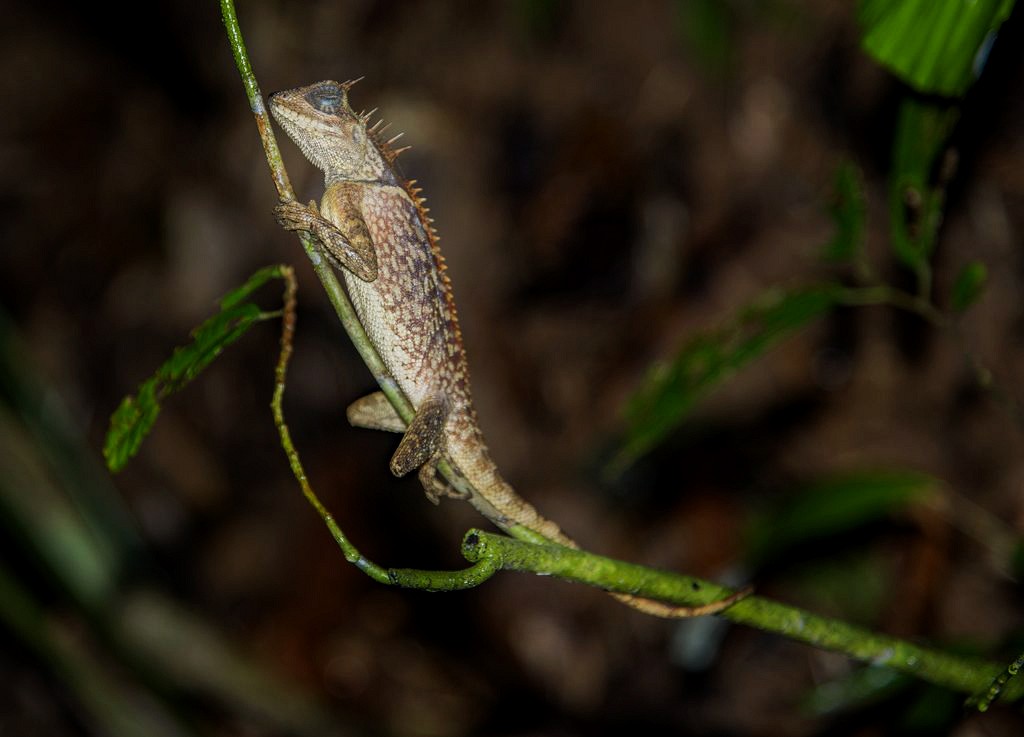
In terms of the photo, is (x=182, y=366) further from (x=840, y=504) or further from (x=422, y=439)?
(x=840, y=504)

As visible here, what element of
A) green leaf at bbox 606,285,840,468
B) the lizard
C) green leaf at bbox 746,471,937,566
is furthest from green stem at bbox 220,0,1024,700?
green leaf at bbox 746,471,937,566

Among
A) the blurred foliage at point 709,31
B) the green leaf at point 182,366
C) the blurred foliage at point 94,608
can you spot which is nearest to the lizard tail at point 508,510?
the green leaf at point 182,366

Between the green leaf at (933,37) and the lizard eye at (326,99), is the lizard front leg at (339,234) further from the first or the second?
the green leaf at (933,37)

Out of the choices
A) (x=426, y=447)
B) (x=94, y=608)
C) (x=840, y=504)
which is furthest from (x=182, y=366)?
(x=94, y=608)

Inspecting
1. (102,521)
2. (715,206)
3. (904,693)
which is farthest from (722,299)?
(102,521)

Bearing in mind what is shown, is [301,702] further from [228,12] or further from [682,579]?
[228,12]
